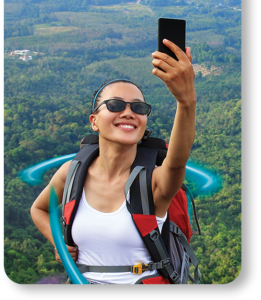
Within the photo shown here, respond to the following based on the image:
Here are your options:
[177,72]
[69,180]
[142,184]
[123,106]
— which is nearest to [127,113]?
[123,106]

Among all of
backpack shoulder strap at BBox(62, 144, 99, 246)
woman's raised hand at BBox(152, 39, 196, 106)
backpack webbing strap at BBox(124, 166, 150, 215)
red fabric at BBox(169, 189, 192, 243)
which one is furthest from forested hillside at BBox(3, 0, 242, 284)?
woman's raised hand at BBox(152, 39, 196, 106)

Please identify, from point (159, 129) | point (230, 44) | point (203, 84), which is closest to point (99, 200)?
point (159, 129)

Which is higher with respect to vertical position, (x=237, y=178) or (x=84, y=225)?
(x=84, y=225)

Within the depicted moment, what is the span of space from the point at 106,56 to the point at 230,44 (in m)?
7.73

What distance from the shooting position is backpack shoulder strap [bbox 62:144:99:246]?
2178mm

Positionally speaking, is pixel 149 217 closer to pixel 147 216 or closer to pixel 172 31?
pixel 147 216

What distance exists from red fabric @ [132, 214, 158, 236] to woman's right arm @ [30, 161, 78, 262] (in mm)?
752

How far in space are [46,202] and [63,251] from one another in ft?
1.85

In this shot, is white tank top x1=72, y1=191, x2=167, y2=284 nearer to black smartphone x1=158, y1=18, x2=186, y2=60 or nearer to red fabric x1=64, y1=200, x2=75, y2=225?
red fabric x1=64, y1=200, x2=75, y2=225

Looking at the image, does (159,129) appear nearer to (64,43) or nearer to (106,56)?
(106,56)

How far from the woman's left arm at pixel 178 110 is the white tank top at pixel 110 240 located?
0.34m

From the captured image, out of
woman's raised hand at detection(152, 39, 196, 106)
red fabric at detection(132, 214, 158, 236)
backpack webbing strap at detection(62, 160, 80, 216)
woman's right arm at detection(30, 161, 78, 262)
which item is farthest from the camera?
woman's right arm at detection(30, 161, 78, 262)

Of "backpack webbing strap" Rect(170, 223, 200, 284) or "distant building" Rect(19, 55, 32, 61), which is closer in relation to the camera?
"backpack webbing strap" Rect(170, 223, 200, 284)
